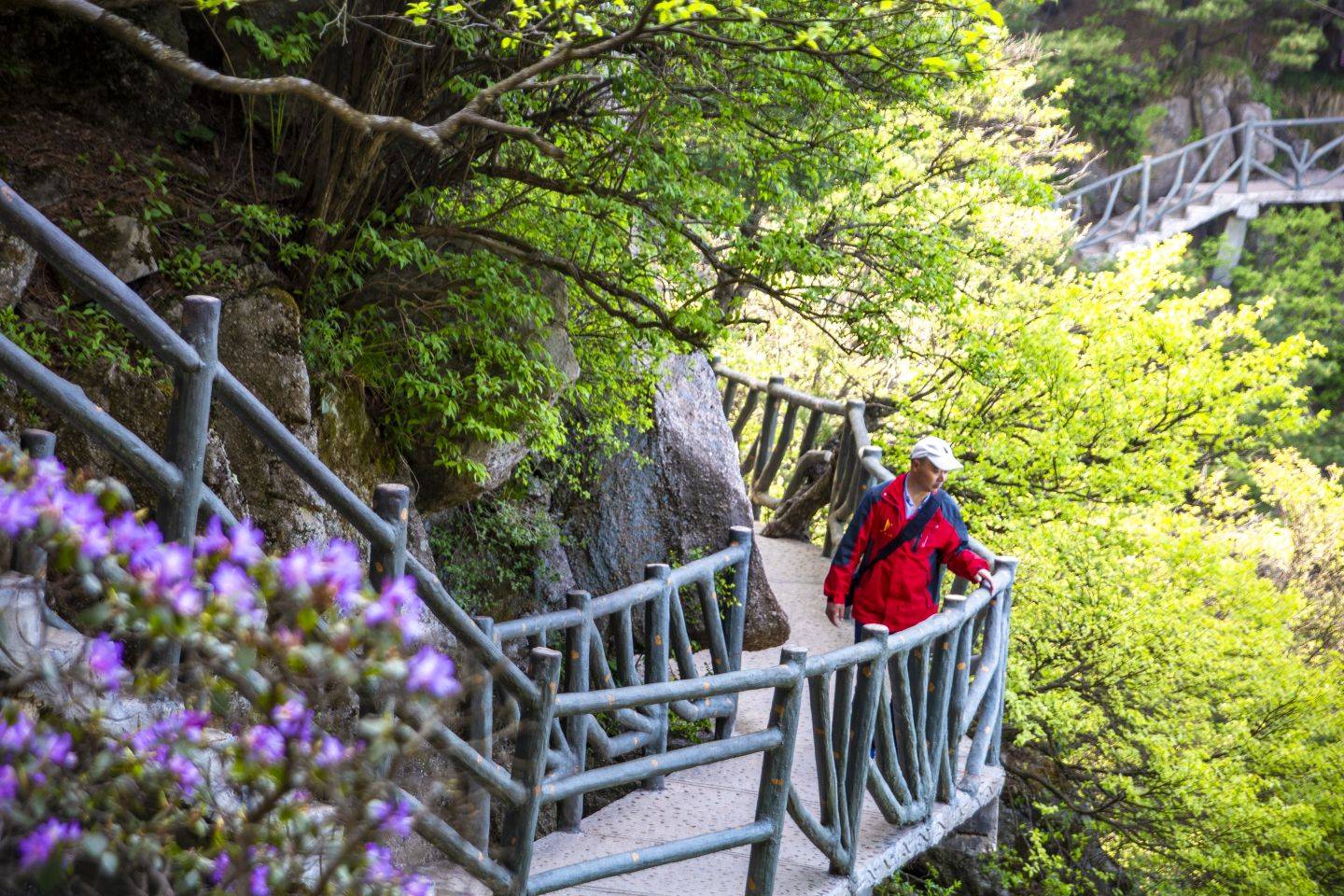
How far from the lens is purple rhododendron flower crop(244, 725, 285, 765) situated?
164 centimetres

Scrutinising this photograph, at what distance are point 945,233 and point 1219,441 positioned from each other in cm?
609

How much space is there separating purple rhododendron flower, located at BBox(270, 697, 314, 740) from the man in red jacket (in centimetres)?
369

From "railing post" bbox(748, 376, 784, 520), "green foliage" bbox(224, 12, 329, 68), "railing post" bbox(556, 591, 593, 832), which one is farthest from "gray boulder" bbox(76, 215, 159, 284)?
"railing post" bbox(748, 376, 784, 520)

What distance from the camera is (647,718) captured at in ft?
16.1

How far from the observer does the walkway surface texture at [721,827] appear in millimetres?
4113

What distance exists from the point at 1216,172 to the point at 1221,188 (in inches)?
63.1

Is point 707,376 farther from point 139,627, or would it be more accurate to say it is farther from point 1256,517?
point 1256,517

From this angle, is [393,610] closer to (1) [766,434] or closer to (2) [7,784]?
(2) [7,784]

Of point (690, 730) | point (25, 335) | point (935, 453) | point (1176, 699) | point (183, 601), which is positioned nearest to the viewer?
point (183, 601)

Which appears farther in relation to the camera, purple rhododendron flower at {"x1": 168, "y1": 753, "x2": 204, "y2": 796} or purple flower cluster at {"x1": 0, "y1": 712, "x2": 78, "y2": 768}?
purple rhododendron flower at {"x1": 168, "y1": 753, "x2": 204, "y2": 796}

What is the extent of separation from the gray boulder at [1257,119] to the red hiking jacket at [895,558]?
23446mm

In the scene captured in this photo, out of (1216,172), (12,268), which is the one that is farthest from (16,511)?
(1216,172)

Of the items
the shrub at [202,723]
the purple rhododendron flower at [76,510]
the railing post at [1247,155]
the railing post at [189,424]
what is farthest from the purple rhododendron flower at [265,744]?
the railing post at [1247,155]

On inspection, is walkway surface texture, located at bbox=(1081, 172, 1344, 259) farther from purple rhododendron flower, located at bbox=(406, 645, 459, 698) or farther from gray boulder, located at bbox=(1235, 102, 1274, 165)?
purple rhododendron flower, located at bbox=(406, 645, 459, 698)
